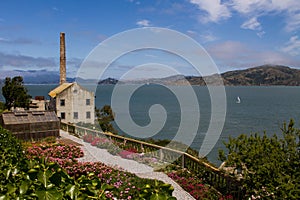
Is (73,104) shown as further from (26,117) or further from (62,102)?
(26,117)

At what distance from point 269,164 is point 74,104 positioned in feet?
99.1

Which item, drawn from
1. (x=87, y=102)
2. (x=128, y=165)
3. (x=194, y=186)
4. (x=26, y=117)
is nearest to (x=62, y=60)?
(x=87, y=102)

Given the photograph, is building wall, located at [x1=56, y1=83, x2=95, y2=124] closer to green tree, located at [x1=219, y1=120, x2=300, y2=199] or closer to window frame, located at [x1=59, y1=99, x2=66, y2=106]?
window frame, located at [x1=59, y1=99, x2=66, y2=106]

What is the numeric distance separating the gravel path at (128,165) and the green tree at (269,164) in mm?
2362

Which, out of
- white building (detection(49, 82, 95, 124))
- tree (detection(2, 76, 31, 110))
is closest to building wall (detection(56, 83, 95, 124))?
white building (detection(49, 82, 95, 124))

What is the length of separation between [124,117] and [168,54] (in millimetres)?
42339

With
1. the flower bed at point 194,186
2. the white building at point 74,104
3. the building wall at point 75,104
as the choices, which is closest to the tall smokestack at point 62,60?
the white building at point 74,104

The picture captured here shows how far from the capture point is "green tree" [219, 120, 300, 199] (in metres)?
6.57

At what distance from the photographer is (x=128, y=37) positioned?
11.4 m

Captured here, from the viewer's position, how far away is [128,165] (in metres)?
12.7

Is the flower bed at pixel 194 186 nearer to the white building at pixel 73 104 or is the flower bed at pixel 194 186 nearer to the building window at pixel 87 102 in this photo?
the white building at pixel 73 104

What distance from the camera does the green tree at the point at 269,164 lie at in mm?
6570

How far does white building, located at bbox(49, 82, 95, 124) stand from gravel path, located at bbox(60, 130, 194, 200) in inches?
695

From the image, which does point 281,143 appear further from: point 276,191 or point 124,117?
point 124,117
